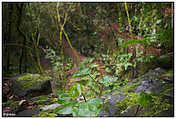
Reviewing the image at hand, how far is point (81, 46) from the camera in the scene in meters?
2.08

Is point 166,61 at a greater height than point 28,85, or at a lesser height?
greater

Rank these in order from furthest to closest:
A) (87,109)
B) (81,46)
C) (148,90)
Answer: (81,46) < (148,90) < (87,109)

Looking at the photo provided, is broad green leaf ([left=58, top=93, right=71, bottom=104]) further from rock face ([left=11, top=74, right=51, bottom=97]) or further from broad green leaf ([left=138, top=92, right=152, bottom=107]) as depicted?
rock face ([left=11, top=74, right=51, bottom=97])

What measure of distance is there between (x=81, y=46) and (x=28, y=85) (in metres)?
1.04

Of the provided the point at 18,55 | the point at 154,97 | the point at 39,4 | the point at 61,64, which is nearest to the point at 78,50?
the point at 61,64

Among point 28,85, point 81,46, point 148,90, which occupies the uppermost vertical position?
point 81,46

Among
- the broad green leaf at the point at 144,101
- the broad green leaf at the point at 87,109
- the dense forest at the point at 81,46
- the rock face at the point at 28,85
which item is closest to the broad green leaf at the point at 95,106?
the broad green leaf at the point at 87,109

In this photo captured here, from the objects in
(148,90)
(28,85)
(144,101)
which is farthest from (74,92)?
(28,85)

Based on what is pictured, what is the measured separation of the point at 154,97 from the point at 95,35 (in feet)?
5.04

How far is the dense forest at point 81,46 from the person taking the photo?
1.11 metres

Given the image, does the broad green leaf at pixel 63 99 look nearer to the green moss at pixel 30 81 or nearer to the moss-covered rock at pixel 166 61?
the moss-covered rock at pixel 166 61

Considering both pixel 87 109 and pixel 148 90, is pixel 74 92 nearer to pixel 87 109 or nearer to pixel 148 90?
pixel 87 109

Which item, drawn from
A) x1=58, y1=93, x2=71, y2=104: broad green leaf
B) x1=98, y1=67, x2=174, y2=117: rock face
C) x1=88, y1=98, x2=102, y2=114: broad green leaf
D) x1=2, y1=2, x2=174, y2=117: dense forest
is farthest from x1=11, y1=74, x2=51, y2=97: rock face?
x1=88, y1=98, x2=102, y2=114: broad green leaf

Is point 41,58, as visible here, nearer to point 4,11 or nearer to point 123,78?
point 4,11
